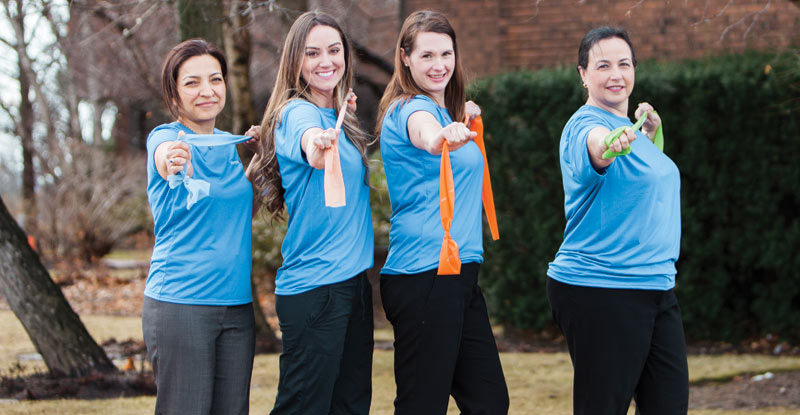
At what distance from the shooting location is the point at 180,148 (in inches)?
111

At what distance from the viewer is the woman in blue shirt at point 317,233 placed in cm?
291

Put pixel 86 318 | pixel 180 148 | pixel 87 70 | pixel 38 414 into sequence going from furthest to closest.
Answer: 1. pixel 87 70
2. pixel 86 318
3. pixel 38 414
4. pixel 180 148

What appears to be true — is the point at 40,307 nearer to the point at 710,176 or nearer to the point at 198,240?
the point at 198,240

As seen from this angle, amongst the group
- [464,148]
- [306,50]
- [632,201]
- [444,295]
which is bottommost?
[444,295]

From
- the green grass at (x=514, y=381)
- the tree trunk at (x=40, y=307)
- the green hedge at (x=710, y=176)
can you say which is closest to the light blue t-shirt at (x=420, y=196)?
the green grass at (x=514, y=381)

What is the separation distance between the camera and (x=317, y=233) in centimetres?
297

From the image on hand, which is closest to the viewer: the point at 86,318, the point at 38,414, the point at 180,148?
the point at 180,148

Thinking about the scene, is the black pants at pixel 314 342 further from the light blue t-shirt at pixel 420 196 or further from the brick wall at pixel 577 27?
the brick wall at pixel 577 27

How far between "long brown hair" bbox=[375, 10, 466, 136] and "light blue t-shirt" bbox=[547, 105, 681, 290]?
0.48m

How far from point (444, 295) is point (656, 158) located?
0.94 m

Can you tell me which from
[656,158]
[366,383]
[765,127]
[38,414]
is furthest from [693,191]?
[38,414]

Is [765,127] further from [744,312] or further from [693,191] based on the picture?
[744,312]

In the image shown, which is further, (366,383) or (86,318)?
(86,318)

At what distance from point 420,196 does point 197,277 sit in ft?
2.80
